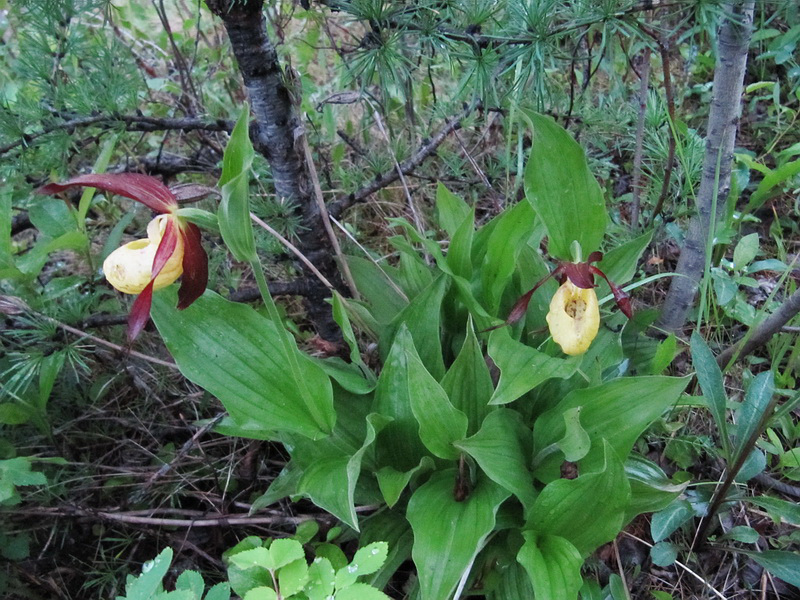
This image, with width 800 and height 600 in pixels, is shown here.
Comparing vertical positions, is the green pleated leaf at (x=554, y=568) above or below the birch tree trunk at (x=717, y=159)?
below

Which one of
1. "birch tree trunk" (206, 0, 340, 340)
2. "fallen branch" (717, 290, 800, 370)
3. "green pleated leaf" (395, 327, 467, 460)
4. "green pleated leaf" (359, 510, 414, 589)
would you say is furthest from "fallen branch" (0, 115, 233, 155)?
"fallen branch" (717, 290, 800, 370)

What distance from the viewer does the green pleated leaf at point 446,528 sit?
935 mm

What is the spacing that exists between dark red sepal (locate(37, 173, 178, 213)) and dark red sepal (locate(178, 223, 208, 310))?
0.16ft

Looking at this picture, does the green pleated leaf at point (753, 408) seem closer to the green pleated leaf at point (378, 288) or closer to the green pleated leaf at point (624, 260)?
the green pleated leaf at point (624, 260)

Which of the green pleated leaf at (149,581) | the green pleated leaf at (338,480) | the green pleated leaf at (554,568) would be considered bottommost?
the green pleated leaf at (554,568)

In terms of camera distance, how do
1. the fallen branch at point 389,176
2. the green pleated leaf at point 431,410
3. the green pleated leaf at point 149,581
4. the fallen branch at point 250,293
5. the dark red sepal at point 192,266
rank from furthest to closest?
the fallen branch at point 389,176
the fallen branch at point 250,293
the green pleated leaf at point 431,410
the dark red sepal at point 192,266
the green pleated leaf at point 149,581

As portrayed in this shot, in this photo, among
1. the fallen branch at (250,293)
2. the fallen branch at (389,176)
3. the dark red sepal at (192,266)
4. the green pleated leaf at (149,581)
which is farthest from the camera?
the fallen branch at (389,176)

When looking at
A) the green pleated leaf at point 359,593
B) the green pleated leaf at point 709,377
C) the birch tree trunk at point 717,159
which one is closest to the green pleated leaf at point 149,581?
the green pleated leaf at point 359,593

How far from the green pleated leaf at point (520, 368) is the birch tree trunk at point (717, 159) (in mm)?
473

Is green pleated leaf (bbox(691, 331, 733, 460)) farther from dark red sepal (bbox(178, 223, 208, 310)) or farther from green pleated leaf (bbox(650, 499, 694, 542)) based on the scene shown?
dark red sepal (bbox(178, 223, 208, 310))

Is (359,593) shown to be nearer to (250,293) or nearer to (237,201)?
(237,201)

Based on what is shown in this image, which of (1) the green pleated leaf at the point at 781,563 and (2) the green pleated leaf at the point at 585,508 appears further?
(1) the green pleated leaf at the point at 781,563

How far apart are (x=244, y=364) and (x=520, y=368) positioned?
514 mm

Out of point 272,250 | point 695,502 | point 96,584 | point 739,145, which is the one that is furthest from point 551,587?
point 739,145
